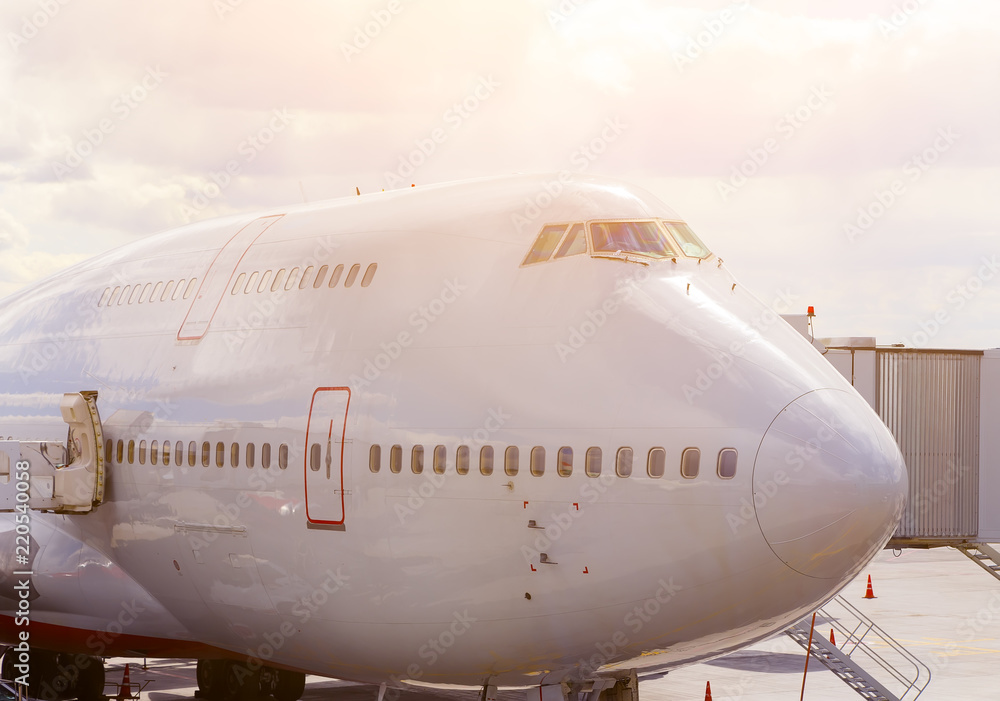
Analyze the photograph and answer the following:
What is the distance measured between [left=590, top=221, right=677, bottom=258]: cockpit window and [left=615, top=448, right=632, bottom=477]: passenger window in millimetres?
2515

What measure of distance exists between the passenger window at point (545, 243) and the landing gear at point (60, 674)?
1182 centimetres

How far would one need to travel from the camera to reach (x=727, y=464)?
41.0 feet

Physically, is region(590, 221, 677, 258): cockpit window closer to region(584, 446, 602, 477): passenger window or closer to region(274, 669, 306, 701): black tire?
region(584, 446, 602, 477): passenger window

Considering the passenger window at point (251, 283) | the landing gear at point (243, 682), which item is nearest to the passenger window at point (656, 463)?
the passenger window at point (251, 283)

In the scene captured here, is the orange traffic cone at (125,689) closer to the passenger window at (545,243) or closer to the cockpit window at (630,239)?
the passenger window at (545,243)

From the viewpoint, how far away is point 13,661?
22.5m

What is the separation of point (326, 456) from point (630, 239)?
4.02 meters

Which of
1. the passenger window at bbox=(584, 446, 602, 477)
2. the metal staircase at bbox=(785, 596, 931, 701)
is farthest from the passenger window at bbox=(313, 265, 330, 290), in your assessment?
the metal staircase at bbox=(785, 596, 931, 701)

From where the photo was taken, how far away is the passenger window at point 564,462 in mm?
13234

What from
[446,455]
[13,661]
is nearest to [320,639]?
[446,455]

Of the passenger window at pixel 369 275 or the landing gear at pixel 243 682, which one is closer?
the passenger window at pixel 369 275

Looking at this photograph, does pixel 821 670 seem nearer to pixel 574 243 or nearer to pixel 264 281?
pixel 264 281

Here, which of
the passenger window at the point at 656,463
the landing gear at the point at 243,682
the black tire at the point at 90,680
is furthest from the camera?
the black tire at the point at 90,680

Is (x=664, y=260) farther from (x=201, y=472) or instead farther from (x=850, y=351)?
(x=850, y=351)
